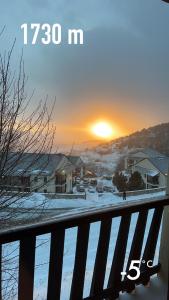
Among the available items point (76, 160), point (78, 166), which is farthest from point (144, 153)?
point (76, 160)

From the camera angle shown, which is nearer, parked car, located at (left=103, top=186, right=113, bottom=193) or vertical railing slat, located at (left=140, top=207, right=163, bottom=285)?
vertical railing slat, located at (left=140, top=207, right=163, bottom=285)

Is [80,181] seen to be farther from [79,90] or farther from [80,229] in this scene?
[80,229]

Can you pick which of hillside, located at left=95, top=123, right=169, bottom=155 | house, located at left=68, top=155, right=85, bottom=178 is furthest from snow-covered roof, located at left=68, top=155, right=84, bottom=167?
hillside, located at left=95, top=123, right=169, bottom=155

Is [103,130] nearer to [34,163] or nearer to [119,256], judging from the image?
[34,163]

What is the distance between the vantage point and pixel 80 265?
6.15 ft

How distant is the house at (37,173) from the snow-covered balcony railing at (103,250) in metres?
2.43

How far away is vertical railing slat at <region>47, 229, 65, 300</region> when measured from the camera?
5.49 feet

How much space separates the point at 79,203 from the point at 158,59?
1970 mm

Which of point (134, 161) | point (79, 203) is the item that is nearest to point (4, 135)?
point (79, 203)

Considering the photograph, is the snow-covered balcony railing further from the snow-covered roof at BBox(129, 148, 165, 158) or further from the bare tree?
the bare tree

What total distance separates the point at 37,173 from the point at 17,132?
0.78 m

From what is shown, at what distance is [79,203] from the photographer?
415cm

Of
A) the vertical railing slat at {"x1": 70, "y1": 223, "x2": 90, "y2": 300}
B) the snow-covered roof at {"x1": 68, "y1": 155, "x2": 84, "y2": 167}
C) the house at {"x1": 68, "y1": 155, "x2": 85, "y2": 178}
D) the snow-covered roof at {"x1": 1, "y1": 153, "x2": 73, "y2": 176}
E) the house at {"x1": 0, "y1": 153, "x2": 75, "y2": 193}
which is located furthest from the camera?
the snow-covered roof at {"x1": 1, "y1": 153, "x2": 73, "y2": 176}

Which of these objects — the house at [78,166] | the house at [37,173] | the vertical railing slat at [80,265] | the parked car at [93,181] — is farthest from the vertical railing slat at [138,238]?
the house at [37,173]
